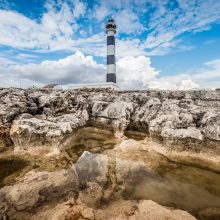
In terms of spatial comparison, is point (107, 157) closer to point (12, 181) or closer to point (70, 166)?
point (70, 166)

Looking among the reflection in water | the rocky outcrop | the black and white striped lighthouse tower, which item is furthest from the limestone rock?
the black and white striped lighthouse tower

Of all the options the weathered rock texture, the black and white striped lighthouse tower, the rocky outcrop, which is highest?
the black and white striped lighthouse tower

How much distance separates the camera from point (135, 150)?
50.4ft

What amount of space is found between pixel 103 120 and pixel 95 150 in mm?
5112

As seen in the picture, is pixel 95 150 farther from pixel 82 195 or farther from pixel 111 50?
pixel 111 50

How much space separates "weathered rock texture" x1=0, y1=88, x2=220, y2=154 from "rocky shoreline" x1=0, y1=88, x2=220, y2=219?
6 centimetres

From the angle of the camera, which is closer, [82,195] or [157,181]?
[82,195]

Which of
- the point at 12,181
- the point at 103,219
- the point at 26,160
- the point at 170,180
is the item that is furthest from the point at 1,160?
the point at 170,180

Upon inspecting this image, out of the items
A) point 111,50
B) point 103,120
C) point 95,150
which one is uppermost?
point 111,50

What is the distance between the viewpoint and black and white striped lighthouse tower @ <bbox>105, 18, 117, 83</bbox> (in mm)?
52122

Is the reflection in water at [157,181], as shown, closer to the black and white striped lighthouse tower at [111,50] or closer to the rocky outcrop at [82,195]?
the rocky outcrop at [82,195]

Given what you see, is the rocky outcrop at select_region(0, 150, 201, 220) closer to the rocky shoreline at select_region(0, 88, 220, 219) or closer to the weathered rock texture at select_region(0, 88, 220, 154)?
the rocky shoreline at select_region(0, 88, 220, 219)

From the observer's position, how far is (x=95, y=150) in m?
16.0

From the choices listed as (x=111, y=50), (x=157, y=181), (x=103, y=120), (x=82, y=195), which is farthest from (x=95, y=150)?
(x=111, y=50)
